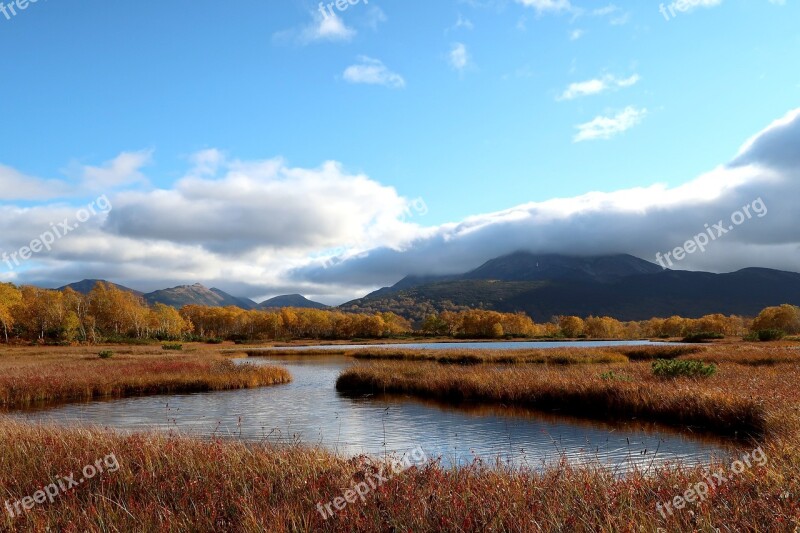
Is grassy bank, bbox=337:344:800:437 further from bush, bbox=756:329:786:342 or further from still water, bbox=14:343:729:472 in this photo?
bush, bbox=756:329:786:342

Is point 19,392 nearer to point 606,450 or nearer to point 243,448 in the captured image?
point 243,448

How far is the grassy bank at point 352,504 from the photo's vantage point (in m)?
7.93

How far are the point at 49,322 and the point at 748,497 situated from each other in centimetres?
13085

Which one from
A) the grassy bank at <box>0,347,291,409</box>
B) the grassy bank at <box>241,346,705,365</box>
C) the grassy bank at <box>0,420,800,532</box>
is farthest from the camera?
the grassy bank at <box>241,346,705,365</box>

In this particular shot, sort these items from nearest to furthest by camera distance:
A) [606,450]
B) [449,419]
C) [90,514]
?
[90,514] → [606,450] → [449,419]

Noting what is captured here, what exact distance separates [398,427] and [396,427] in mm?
93

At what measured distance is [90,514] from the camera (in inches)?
350

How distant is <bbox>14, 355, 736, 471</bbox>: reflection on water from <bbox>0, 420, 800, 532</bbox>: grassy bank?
3080 mm

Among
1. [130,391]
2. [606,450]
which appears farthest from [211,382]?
[606,450]

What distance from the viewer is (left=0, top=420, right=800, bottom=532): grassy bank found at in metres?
7.93

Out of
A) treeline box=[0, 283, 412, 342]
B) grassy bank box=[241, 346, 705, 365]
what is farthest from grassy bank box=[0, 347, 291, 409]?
treeline box=[0, 283, 412, 342]

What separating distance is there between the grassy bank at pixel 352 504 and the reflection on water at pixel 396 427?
3080 mm

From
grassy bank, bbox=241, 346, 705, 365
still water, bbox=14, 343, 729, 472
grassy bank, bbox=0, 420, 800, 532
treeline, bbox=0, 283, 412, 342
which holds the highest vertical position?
treeline, bbox=0, 283, 412, 342

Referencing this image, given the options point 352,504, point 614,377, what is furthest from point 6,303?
point 352,504
